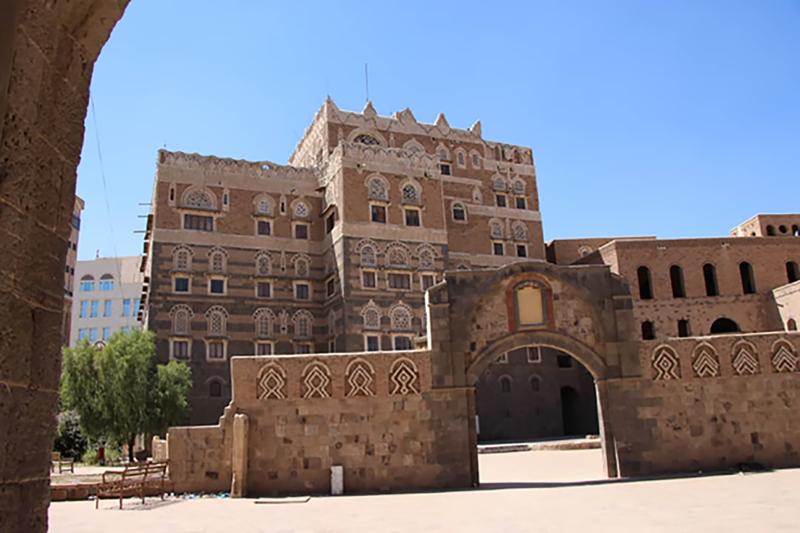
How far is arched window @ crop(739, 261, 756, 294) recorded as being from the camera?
1575 inches

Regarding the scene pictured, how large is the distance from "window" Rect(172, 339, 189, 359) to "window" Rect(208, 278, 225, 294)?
330 cm

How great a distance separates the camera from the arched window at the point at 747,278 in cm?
4000

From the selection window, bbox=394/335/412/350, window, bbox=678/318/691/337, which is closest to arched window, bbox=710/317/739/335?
window, bbox=678/318/691/337

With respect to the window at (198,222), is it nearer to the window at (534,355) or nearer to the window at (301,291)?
the window at (301,291)

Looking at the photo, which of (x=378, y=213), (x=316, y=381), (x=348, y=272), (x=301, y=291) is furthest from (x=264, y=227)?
(x=316, y=381)

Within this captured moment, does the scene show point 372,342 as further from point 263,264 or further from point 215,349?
point 215,349

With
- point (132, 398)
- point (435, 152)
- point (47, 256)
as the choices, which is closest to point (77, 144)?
point (47, 256)

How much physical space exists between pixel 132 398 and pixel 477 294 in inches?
827

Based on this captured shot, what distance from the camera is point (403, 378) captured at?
56.1ft

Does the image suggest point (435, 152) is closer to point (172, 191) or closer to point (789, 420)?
point (172, 191)

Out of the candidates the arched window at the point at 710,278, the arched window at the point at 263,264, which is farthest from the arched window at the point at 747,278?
the arched window at the point at 263,264

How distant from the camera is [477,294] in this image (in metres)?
17.9

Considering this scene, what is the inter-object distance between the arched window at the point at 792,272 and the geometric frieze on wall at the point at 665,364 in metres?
27.5

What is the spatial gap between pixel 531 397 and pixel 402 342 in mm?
9845
